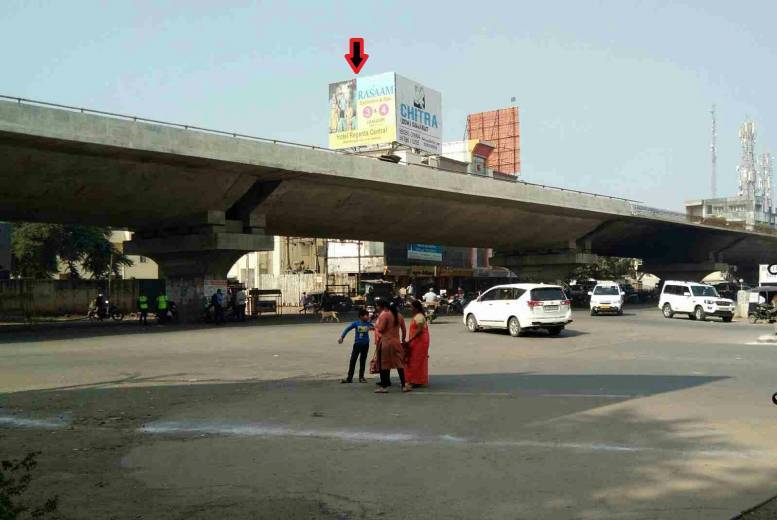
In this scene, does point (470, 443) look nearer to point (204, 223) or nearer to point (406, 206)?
point (204, 223)

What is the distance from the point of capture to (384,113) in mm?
60344

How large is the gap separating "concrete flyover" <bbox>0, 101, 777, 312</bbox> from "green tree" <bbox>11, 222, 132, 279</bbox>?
19.4 meters

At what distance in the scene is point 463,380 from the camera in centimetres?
1357

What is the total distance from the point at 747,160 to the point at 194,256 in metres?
145

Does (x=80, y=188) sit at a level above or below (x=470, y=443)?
above

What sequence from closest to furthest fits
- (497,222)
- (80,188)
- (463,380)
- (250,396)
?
1. (250,396)
2. (463,380)
3. (80,188)
4. (497,222)

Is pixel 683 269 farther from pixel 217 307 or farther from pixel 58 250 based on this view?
pixel 58 250

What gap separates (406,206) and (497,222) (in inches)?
369

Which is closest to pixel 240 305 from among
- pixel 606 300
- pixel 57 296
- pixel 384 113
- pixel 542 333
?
pixel 57 296

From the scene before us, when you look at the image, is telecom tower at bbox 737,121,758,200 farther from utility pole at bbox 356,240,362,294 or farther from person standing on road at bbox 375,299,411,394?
person standing on road at bbox 375,299,411,394

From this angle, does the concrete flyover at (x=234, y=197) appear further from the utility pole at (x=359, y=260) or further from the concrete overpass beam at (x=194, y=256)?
the utility pole at (x=359, y=260)

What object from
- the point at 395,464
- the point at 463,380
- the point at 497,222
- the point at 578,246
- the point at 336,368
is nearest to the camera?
the point at 395,464

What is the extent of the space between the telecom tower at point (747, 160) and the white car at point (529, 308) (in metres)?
140

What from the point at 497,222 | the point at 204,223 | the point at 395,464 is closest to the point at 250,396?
the point at 395,464
